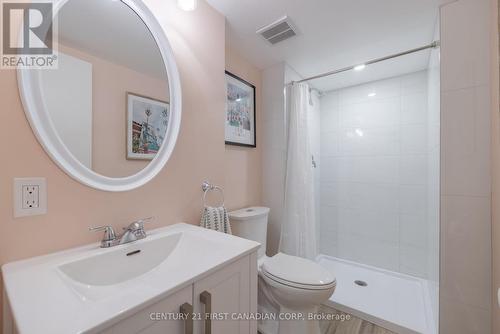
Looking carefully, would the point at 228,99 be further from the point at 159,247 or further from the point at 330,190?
the point at 330,190

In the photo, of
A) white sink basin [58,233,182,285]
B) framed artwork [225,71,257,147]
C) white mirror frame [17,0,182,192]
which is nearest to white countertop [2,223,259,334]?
white sink basin [58,233,182,285]

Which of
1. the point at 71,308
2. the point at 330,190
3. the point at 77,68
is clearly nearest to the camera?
the point at 71,308

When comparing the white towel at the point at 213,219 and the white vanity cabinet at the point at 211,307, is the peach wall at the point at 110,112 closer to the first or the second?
the white towel at the point at 213,219

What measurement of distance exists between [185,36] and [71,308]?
1.28m

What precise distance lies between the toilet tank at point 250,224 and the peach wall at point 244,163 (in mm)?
165

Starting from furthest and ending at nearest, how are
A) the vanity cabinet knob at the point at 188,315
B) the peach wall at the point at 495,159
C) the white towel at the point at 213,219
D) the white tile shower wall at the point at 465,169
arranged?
the white towel at the point at 213,219
the white tile shower wall at the point at 465,169
the peach wall at the point at 495,159
the vanity cabinet knob at the point at 188,315

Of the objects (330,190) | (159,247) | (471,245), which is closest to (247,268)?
(159,247)

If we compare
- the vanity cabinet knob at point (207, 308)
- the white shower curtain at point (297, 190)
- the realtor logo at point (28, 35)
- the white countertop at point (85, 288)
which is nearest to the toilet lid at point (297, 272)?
the white shower curtain at point (297, 190)

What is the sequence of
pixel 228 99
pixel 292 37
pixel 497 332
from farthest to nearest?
pixel 228 99 < pixel 292 37 < pixel 497 332

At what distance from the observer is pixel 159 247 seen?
0.89m

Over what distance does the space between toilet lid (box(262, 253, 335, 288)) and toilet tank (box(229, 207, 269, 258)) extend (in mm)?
206

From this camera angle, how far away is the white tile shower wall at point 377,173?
6.75 feet

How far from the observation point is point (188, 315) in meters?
0.59

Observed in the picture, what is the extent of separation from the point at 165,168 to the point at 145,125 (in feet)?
0.76
